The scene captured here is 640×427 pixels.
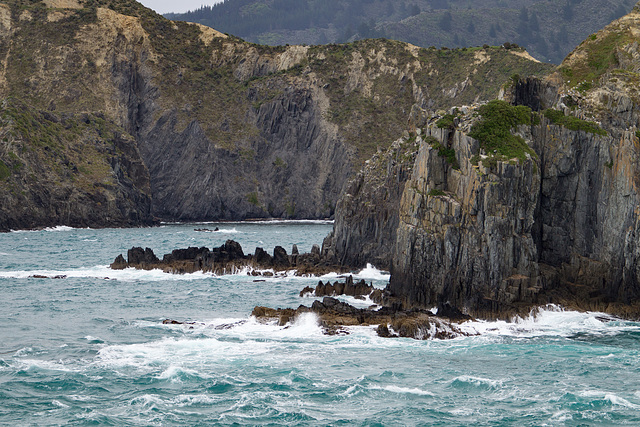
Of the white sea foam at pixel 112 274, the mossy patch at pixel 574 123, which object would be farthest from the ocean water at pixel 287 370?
the white sea foam at pixel 112 274

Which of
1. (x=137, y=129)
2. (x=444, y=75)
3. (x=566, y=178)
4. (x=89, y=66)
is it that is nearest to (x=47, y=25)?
(x=89, y=66)

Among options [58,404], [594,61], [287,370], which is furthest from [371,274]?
[58,404]

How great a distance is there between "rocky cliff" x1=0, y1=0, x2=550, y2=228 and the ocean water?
12226 centimetres

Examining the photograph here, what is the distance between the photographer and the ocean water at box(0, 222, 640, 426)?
27906 millimetres

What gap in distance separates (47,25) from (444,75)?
302 ft

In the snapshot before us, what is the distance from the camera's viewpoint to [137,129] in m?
178

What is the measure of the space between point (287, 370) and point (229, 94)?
161m

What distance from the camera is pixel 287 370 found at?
109 feet

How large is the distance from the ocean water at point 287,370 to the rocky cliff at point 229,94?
12226 cm

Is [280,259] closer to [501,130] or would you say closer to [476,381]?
[501,130]

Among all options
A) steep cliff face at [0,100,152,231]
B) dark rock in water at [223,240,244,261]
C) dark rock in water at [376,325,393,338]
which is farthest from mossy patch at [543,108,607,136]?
steep cliff face at [0,100,152,231]

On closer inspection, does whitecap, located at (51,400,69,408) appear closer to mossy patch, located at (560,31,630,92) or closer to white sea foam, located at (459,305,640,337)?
white sea foam, located at (459,305,640,337)

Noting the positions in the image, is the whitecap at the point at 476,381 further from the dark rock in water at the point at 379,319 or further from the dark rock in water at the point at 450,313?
the dark rock in water at the point at 450,313

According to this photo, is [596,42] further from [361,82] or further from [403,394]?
[361,82]
